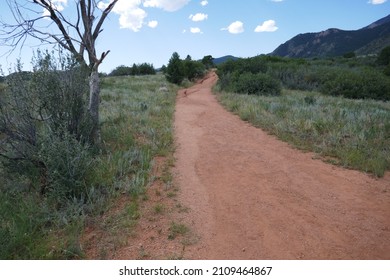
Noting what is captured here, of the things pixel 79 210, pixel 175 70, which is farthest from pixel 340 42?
pixel 79 210

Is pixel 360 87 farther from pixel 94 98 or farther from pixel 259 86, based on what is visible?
pixel 94 98

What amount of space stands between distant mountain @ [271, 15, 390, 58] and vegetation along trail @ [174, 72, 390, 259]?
189 ft

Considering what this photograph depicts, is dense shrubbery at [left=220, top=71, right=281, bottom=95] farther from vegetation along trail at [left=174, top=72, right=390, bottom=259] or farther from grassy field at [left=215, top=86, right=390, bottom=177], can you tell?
vegetation along trail at [left=174, top=72, right=390, bottom=259]

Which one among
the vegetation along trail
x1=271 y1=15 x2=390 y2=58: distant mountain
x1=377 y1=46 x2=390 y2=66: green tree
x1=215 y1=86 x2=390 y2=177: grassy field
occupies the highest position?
x1=271 y1=15 x2=390 y2=58: distant mountain

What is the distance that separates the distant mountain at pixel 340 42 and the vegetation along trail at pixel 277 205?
189 feet

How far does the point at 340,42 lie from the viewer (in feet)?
239

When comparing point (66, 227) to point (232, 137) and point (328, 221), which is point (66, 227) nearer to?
point (328, 221)

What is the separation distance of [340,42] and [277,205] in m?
78.8

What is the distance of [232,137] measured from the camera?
339 inches

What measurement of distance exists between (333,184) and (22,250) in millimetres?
4739

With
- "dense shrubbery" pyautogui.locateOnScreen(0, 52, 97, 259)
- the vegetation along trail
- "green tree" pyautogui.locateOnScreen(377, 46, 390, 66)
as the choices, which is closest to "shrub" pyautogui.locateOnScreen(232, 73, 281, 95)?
the vegetation along trail

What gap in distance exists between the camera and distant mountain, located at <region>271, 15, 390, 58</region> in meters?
59.6

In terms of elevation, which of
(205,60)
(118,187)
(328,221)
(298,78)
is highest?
(205,60)

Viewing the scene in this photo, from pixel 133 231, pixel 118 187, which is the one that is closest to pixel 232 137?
pixel 118 187
